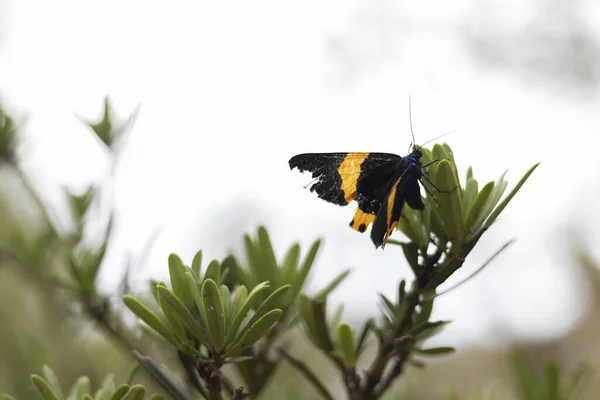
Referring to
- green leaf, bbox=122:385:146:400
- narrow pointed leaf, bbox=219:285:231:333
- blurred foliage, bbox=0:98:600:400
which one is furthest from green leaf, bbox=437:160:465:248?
green leaf, bbox=122:385:146:400

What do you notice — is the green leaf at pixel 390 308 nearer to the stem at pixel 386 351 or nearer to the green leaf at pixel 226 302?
the stem at pixel 386 351

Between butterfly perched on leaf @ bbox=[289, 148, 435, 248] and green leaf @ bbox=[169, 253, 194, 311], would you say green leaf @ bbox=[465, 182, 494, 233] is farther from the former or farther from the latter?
green leaf @ bbox=[169, 253, 194, 311]

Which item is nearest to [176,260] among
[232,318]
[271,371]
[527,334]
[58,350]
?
[232,318]

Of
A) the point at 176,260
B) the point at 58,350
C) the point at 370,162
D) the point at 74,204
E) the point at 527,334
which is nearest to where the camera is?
the point at 176,260

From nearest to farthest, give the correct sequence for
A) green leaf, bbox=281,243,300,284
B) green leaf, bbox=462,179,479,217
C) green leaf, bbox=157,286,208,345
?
green leaf, bbox=157,286,208,345, green leaf, bbox=462,179,479,217, green leaf, bbox=281,243,300,284

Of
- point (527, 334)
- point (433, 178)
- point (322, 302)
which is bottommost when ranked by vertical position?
point (527, 334)

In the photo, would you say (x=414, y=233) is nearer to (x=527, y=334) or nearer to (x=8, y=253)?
(x=8, y=253)
